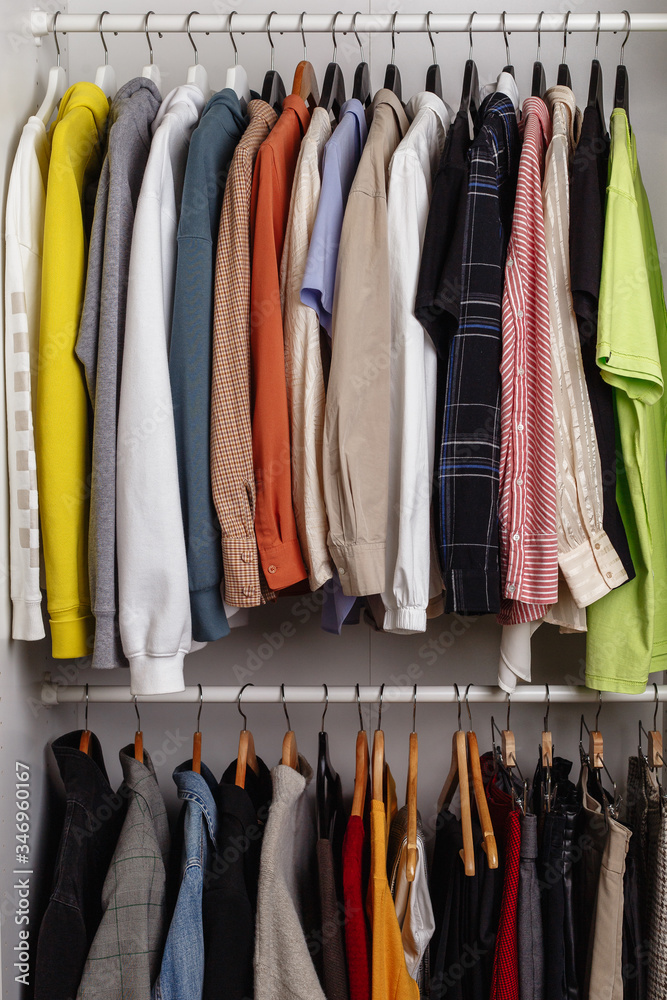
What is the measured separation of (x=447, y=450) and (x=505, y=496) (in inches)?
4.3

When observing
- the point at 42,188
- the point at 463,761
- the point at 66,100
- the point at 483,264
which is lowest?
the point at 463,761

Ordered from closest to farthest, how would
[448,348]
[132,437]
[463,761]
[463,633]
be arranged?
[132,437] → [448,348] → [463,761] → [463,633]

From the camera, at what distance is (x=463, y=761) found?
1303 mm

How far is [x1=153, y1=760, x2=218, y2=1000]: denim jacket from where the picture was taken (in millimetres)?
1110

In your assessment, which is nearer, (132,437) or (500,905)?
(132,437)

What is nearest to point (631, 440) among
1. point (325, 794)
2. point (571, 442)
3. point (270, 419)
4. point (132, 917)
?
point (571, 442)

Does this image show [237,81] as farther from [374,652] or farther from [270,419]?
[374,652]

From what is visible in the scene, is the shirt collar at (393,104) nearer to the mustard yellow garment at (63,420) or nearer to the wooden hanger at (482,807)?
the mustard yellow garment at (63,420)

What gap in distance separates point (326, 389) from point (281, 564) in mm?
273

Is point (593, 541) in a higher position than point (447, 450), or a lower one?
lower

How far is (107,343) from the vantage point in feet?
3.58

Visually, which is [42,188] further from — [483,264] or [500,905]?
[500,905]

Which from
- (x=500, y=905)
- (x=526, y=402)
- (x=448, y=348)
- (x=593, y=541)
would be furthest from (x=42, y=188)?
(x=500, y=905)

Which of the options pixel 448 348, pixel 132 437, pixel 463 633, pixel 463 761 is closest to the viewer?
pixel 132 437
